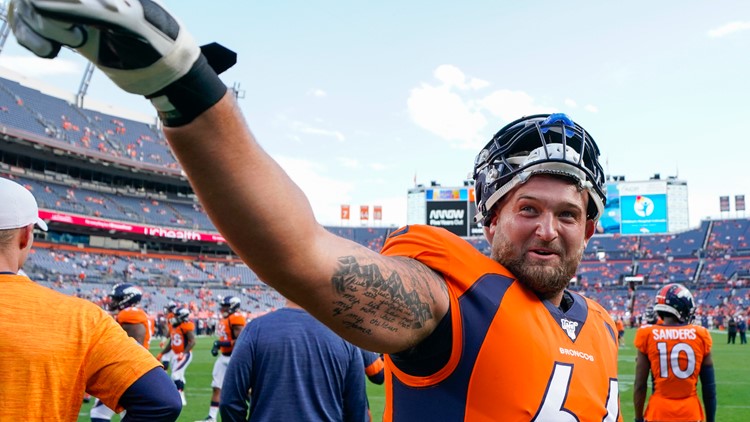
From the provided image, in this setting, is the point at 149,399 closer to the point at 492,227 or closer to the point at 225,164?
the point at 492,227

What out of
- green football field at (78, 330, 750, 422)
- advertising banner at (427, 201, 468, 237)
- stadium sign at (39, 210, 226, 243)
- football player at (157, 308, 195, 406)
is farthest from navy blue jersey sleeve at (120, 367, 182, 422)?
advertising banner at (427, 201, 468, 237)

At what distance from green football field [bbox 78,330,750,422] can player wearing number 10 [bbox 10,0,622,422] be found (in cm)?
868

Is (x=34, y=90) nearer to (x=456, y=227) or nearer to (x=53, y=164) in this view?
(x=53, y=164)

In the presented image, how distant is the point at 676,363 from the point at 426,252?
5.50 m

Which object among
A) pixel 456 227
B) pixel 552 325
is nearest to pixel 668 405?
pixel 552 325

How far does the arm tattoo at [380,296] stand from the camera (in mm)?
1408

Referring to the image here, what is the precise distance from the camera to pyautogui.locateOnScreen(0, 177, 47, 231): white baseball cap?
8.77 ft

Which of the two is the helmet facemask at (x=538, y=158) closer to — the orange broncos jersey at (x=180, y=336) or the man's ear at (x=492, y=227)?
the man's ear at (x=492, y=227)

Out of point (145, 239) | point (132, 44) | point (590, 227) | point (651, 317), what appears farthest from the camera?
point (145, 239)

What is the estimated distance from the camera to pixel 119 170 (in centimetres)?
4928

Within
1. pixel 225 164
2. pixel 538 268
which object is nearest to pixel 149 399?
pixel 538 268

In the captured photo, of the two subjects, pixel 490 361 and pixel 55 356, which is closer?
pixel 490 361

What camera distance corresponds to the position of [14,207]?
270 centimetres

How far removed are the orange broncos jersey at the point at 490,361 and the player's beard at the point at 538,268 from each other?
43 millimetres
